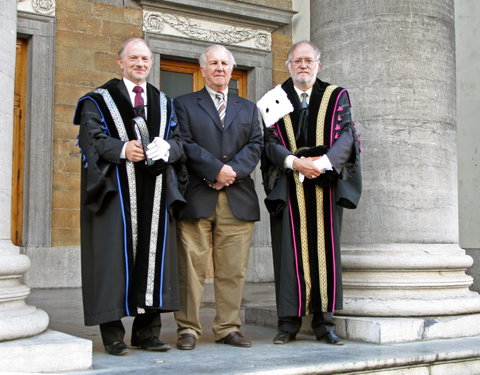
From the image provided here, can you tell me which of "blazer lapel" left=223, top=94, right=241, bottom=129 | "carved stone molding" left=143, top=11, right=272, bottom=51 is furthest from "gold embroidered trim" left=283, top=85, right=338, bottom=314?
"carved stone molding" left=143, top=11, right=272, bottom=51

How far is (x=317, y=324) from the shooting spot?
4812mm

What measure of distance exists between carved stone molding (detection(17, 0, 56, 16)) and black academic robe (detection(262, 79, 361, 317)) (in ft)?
18.8

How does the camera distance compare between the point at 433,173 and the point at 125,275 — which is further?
the point at 433,173

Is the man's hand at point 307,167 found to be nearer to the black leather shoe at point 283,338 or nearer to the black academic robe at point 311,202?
the black academic robe at point 311,202

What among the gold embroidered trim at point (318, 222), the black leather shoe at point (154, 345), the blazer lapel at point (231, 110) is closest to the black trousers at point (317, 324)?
the gold embroidered trim at point (318, 222)

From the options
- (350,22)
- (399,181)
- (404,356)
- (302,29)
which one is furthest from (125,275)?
(302,29)

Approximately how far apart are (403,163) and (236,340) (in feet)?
5.62

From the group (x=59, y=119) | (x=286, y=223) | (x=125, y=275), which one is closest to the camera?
(x=125, y=275)

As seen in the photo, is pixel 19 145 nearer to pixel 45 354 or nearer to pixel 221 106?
pixel 221 106

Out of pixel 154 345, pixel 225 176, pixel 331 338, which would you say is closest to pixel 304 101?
pixel 225 176

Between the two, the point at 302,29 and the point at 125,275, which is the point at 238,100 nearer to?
the point at 125,275

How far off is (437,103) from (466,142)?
3713mm

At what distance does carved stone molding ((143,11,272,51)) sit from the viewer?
10.6 m

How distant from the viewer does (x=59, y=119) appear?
967 cm
